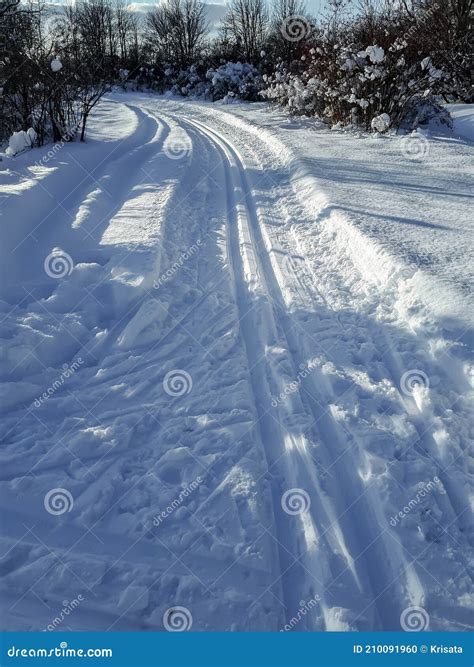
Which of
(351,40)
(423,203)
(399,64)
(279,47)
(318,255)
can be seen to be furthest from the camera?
(279,47)

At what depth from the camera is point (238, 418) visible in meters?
3.37

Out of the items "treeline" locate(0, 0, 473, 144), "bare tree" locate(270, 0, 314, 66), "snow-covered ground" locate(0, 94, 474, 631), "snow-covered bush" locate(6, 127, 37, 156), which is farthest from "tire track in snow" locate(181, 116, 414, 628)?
"bare tree" locate(270, 0, 314, 66)

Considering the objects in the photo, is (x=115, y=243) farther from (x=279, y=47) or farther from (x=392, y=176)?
(x=279, y=47)

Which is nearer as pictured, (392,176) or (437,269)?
(437,269)

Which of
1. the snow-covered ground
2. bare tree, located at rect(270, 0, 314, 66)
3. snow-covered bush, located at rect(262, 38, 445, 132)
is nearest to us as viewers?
the snow-covered ground

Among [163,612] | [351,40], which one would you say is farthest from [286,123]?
[163,612]

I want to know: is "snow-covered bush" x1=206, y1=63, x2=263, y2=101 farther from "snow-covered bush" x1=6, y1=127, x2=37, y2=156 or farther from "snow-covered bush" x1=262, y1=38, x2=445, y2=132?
"snow-covered bush" x1=6, y1=127, x2=37, y2=156

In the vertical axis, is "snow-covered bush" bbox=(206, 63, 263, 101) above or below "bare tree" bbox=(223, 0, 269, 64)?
below

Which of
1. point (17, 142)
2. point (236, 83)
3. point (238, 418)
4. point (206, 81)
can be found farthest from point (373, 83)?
point (206, 81)

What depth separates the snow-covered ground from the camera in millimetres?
2365

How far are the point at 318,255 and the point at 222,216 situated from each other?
205cm

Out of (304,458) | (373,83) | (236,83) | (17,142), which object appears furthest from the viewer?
(236,83)

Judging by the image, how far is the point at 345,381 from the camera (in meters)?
3.65

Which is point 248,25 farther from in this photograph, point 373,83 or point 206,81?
point 373,83
